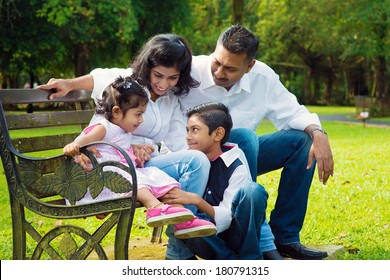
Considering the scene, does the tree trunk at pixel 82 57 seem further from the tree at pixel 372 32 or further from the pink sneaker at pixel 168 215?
the pink sneaker at pixel 168 215

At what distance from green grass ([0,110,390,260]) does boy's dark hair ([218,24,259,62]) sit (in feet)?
5.07

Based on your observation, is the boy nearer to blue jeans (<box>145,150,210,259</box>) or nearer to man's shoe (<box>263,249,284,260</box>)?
blue jeans (<box>145,150,210,259</box>)

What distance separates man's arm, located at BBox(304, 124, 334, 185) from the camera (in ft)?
13.4

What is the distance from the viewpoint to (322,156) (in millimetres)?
4094

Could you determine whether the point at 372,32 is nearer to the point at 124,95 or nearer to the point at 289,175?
the point at 289,175

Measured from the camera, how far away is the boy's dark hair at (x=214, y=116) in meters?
3.76

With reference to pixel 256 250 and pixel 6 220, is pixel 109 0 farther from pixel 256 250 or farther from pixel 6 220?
pixel 256 250

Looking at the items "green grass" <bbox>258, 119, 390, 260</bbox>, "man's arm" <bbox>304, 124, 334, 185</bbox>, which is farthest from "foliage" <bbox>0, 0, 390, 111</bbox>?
"man's arm" <bbox>304, 124, 334, 185</bbox>

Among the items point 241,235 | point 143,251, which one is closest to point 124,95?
point 241,235

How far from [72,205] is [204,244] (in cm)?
81

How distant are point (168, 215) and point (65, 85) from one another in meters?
1.17

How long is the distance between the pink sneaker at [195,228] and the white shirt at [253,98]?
3.61ft

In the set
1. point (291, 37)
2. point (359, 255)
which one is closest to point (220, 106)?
point (359, 255)

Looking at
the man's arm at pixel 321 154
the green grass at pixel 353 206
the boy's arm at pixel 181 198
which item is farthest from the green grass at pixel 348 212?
the boy's arm at pixel 181 198
